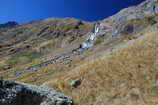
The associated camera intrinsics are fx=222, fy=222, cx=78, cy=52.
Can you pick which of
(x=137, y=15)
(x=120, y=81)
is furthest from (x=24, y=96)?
(x=137, y=15)

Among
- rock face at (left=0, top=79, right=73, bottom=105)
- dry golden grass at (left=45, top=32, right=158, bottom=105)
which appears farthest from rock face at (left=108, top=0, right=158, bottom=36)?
rock face at (left=0, top=79, right=73, bottom=105)

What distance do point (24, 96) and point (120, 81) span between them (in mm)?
9281

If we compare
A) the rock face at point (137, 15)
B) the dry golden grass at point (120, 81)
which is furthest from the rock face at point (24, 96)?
the rock face at point (137, 15)

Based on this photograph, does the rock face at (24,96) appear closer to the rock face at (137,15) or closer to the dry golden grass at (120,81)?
the dry golden grass at (120,81)

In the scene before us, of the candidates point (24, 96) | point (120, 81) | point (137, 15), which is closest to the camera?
point (24, 96)

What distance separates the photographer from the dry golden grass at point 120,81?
17.9 m

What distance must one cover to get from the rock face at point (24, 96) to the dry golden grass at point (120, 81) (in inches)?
146

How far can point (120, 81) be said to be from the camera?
67.4ft

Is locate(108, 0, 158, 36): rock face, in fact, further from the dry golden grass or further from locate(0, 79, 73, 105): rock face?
locate(0, 79, 73, 105): rock face

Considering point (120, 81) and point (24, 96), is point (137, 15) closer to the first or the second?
point (120, 81)

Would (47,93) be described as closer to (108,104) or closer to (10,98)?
(10,98)

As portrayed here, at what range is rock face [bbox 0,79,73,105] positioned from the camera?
47.9ft

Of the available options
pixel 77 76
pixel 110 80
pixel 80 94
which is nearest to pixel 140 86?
pixel 110 80

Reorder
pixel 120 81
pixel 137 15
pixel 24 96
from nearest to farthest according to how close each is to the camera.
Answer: pixel 24 96
pixel 120 81
pixel 137 15
